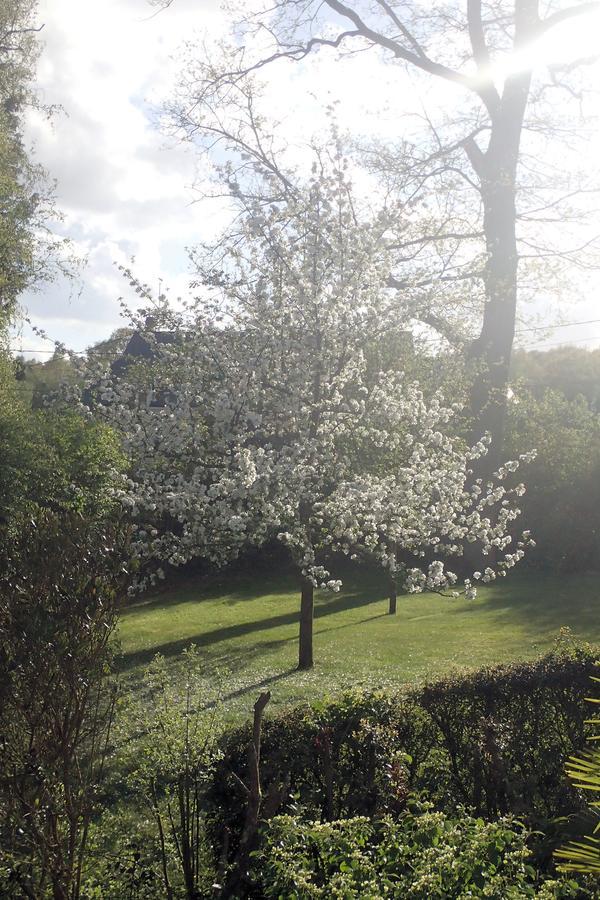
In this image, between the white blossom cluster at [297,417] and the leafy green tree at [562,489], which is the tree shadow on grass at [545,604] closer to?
the leafy green tree at [562,489]

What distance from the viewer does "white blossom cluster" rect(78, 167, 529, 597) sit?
32.6 feet

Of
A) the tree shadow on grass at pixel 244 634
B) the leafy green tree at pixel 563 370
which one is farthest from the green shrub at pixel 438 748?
the leafy green tree at pixel 563 370

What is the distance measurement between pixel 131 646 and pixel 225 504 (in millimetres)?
5295

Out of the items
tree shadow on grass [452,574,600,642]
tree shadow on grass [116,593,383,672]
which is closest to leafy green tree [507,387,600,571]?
tree shadow on grass [452,574,600,642]

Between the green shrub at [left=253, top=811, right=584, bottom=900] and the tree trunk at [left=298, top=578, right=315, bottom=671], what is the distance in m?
7.33

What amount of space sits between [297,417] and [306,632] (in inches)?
116

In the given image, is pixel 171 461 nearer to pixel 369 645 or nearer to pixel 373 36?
pixel 369 645

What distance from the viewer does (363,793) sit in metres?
4.43

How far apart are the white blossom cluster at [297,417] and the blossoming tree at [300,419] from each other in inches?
0.9

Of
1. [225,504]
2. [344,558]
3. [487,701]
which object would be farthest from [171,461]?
[344,558]

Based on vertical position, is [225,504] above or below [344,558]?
above

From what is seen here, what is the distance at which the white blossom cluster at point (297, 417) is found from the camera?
994 centimetres

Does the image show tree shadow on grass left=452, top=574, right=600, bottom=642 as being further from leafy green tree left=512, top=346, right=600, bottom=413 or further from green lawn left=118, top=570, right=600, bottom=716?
leafy green tree left=512, top=346, right=600, bottom=413

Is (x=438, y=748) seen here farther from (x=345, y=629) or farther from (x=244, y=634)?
(x=244, y=634)
